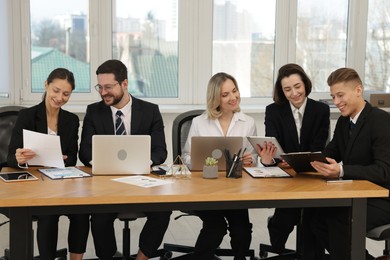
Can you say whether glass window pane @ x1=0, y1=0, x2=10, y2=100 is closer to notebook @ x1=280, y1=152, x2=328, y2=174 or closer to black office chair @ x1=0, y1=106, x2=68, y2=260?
black office chair @ x1=0, y1=106, x2=68, y2=260

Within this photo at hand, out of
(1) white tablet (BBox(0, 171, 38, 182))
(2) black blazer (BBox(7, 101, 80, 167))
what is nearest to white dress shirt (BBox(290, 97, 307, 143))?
(2) black blazer (BBox(7, 101, 80, 167))

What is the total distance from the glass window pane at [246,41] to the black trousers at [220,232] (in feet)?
7.75

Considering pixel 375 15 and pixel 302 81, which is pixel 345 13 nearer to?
pixel 375 15

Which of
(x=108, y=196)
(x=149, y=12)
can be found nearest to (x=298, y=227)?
(x=108, y=196)

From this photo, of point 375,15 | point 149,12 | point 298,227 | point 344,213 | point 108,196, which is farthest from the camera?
point 375,15

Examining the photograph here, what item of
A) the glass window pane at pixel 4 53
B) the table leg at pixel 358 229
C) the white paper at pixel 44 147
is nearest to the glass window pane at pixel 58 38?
the glass window pane at pixel 4 53

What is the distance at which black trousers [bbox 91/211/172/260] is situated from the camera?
124 inches

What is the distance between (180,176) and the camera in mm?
3037

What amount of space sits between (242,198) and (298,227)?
0.96m

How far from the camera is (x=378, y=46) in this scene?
5621 mm

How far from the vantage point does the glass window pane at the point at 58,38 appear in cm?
510

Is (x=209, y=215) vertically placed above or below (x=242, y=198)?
below

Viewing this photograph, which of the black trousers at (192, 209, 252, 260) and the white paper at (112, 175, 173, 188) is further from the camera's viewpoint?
the black trousers at (192, 209, 252, 260)

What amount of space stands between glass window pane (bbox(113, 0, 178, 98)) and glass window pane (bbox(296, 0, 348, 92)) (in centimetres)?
120
